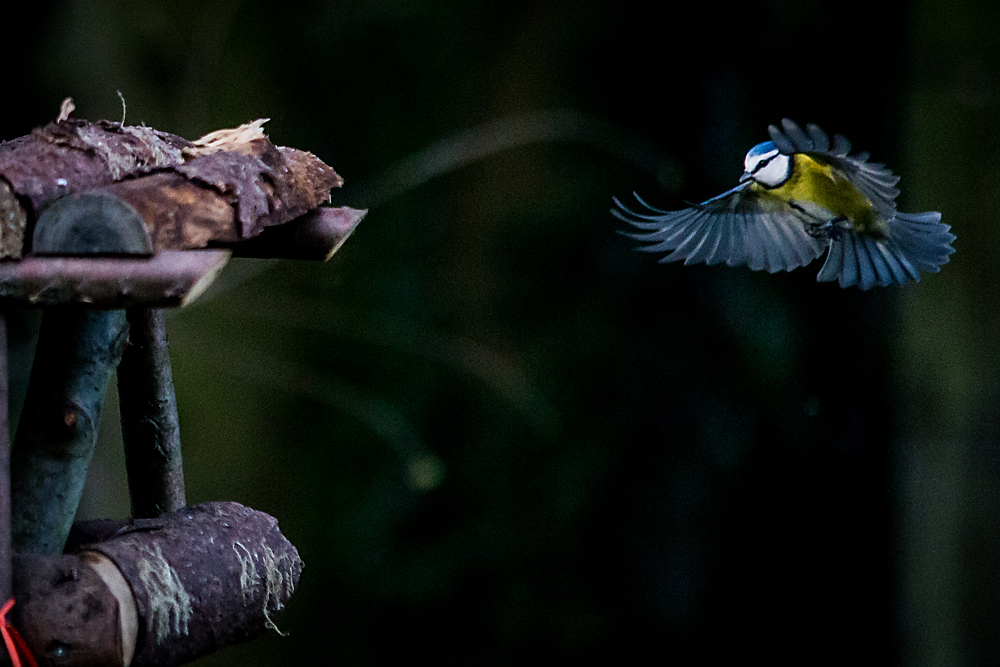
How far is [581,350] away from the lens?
2166 mm

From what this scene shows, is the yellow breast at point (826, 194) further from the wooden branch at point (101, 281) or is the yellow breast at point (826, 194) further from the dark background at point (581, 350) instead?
the wooden branch at point (101, 281)

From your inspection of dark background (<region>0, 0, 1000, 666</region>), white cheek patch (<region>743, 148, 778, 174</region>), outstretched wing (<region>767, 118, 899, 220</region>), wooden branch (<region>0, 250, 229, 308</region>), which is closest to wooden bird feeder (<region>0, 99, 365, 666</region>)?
wooden branch (<region>0, 250, 229, 308</region>)

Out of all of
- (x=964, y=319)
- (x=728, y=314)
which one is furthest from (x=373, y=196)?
(x=964, y=319)

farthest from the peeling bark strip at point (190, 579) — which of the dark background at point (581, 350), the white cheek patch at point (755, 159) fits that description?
the dark background at point (581, 350)

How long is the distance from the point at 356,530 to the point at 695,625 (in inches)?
29.8

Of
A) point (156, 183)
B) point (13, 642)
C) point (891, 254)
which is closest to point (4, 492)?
point (13, 642)

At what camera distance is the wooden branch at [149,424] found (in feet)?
3.51

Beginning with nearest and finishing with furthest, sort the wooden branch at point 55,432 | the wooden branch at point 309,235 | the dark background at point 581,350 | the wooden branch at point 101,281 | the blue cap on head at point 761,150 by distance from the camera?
the wooden branch at point 101,281 → the wooden branch at point 55,432 → the wooden branch at point 309,235 → the blue cap on head at point 761,150 → the dark background at point 581,350

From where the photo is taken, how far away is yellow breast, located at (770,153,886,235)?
1354 mm

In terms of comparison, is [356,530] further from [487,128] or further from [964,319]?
[964,319]

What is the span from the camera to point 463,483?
7.05 ft

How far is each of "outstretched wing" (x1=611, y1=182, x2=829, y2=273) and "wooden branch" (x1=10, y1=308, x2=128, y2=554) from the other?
68cm

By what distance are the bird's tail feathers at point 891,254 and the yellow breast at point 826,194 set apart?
2 centimetres

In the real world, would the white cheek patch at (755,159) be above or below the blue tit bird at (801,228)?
above
